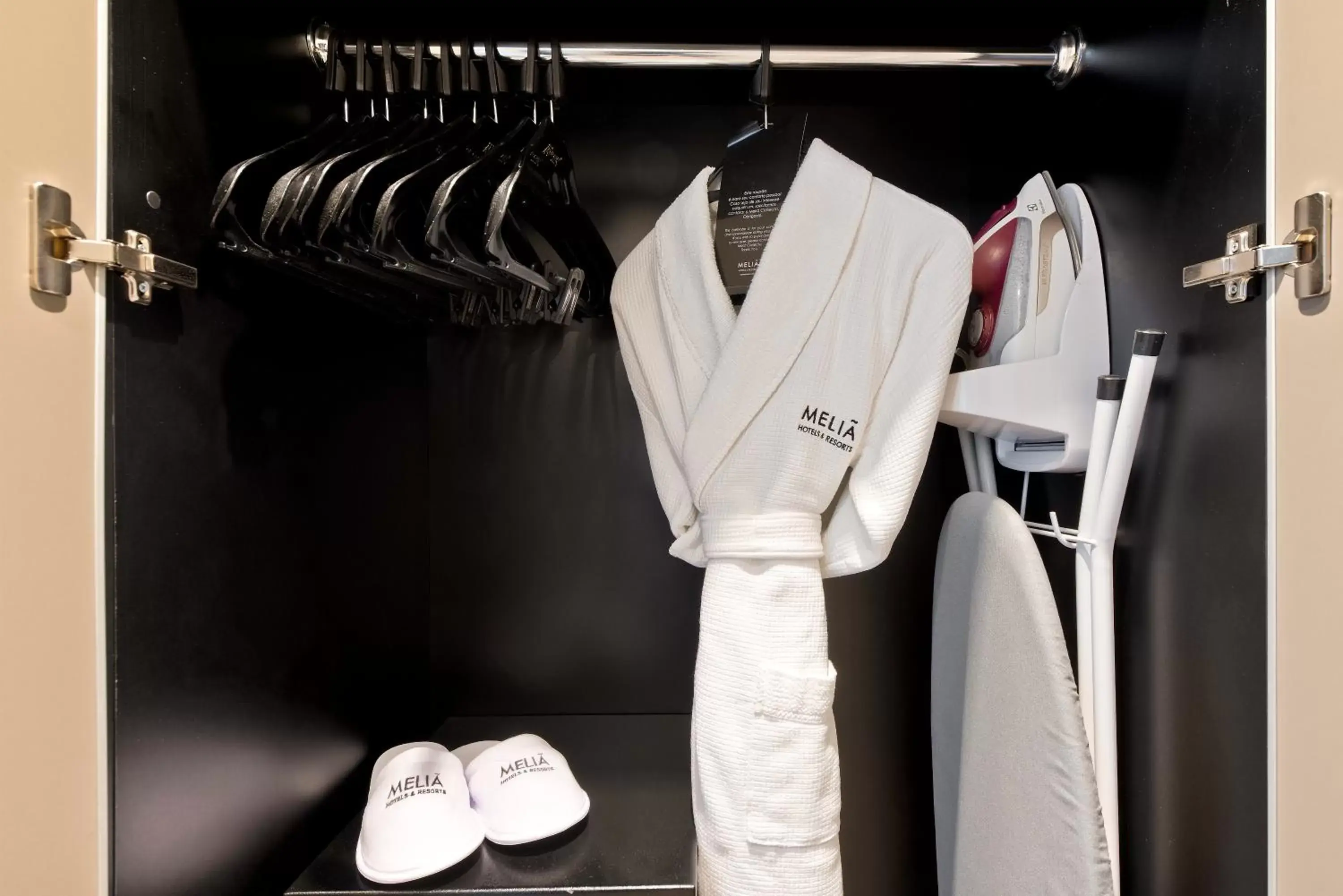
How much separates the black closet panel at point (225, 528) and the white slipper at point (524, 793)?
0.71 ft

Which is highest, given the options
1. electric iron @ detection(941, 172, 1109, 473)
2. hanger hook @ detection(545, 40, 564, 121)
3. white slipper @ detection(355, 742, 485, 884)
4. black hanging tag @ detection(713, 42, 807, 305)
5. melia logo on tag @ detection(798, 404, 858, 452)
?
hanger hook @ detection(545, 40, 564, 121)

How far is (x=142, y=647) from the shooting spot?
0.67 meters

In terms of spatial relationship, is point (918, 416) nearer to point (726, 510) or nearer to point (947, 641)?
point (726, 510)

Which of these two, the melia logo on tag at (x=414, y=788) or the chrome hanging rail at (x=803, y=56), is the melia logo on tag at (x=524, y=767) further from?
the chrome hanging rail at (x=803, y=56)

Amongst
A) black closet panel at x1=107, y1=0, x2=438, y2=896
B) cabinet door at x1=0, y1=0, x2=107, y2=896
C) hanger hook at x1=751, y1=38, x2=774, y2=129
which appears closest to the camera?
cabinet door at x1=0, y1=0, x2=107, y2=896

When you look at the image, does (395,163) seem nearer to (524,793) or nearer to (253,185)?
(253,185)

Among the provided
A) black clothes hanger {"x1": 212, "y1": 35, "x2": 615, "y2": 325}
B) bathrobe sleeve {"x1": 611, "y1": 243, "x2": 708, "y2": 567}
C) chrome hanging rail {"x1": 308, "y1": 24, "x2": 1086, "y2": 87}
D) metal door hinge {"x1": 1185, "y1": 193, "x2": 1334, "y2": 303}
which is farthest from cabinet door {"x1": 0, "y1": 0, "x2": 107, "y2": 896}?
metal door hinge {"x1": 1185, "y1": 193, "x2": 1334, "y2": 303}

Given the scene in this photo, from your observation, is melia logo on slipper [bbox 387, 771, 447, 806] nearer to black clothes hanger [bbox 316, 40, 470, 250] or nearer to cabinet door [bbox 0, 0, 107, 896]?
cabinet door [bbox 0, 0, 107, 896]

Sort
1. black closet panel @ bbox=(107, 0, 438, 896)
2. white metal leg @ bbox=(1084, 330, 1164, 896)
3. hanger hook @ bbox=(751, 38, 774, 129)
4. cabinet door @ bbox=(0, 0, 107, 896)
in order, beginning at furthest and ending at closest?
hanger hook @ bbox=(751, 38, 774, 129) → white metal leg @ bbox=(1084, 330, 1164, 896) → black closet panel @ bbox=(107, 0, 438, 896) → cabinet door @ bbox=(0, 0, 107, 896)

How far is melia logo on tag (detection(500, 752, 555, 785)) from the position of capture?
3.08 feet

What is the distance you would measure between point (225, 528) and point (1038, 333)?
931 mm

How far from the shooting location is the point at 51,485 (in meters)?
0.58

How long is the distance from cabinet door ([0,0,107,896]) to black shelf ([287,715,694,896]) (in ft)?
1.07

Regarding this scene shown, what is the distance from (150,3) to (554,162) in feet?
1.36
